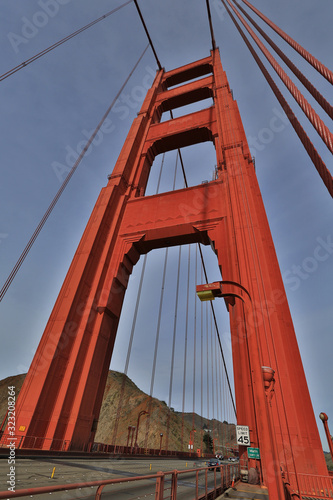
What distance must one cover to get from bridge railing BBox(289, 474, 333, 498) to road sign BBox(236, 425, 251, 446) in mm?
1511

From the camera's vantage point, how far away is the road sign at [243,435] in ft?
27.5

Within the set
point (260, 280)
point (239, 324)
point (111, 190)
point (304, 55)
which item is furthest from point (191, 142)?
point (304, 55)

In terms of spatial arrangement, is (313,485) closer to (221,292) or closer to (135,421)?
(221,292)

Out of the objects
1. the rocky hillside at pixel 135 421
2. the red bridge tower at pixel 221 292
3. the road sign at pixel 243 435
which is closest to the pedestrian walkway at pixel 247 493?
the red bridge tower at pixel 221 292

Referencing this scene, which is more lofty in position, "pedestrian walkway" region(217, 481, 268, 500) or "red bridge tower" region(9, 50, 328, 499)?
"red bridge tower" region(9, 50, 328, 499)

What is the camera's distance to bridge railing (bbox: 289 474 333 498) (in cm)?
689

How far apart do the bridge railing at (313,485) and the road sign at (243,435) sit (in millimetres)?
1511

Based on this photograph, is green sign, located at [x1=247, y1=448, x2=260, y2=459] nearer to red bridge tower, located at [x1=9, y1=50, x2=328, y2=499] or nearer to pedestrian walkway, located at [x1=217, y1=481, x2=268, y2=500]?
red bridge tower, located at [x1=9, y1=50, x2=328, y2=499]

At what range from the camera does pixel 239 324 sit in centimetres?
990

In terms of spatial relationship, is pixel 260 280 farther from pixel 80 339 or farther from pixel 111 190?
pixel 111 190

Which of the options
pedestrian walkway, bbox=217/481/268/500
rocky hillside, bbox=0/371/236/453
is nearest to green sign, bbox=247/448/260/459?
pedestrian walkway, bbox=217/481/268/500

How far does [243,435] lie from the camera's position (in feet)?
27.9

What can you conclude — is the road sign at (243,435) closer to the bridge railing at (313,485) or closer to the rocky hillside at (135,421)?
the bridge railing at (313,485)

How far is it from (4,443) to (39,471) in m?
3.39
